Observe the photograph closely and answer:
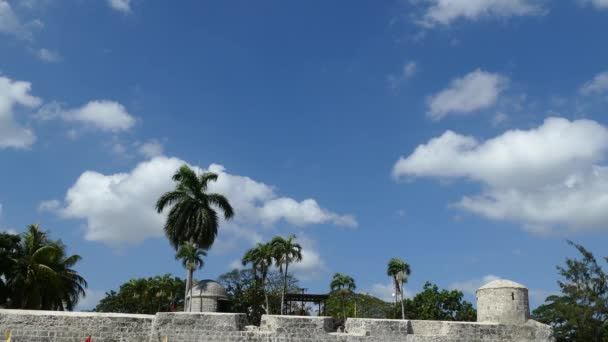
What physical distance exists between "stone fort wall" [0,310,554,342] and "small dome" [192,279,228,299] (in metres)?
11.8

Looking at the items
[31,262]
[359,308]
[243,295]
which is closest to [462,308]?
[359,308]

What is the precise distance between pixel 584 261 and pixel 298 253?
866 inches

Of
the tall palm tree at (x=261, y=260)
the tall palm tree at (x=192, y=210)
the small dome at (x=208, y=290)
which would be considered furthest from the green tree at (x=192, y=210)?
the tall palm tree at (x=261, y=260)

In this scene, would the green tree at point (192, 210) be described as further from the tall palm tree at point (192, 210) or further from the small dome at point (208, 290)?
the small dome at point (208, 290)

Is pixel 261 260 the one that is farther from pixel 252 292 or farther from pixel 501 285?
pixel 501 285

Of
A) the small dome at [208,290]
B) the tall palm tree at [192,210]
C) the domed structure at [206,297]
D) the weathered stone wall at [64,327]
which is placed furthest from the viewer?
the tall palm tree at [192,210]

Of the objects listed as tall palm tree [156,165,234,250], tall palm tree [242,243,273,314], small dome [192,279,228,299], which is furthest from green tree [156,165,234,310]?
tall palm tree [242,243,273,314]

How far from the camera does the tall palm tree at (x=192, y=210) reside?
3164 cm

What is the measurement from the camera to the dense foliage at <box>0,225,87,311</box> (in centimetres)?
2894

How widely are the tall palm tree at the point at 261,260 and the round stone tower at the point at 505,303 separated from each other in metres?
30.9

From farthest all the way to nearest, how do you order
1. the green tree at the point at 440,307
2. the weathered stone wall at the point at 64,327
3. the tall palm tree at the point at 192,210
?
the green tree at the point at 440,307 < the tall palm tree at the point at 192,210 < the weathered stone wall at the point at 64,327

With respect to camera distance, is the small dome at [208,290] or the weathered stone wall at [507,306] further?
the small dome at [208,290]

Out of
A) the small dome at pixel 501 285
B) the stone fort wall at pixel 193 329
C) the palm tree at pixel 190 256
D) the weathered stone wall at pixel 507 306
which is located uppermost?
the palm tree at pixel 190 256

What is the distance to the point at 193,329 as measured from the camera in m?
15.7
